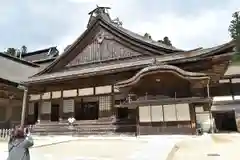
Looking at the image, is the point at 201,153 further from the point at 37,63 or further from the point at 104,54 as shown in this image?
the point at 37,63

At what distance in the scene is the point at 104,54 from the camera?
19375 mm

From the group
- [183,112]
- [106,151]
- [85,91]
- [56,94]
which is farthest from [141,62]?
[106,151]

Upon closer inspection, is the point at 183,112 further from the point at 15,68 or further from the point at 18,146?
the point at 15,68

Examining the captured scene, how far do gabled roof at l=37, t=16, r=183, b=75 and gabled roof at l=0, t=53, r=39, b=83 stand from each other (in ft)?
18.8

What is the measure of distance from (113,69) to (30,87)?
7.48 meters

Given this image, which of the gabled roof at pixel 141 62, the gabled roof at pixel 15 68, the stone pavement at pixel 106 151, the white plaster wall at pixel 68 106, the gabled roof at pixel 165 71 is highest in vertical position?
the gabled roof at pixel 15 68

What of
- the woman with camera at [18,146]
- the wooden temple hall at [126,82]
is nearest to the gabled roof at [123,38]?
the wooden temple hall at [126,82]

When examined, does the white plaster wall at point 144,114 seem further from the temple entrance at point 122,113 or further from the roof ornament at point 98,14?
the roof ornament at point 98,14

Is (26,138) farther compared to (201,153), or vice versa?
(201,153)

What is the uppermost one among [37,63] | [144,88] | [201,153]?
[37,63]

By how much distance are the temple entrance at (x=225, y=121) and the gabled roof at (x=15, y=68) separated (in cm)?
1732

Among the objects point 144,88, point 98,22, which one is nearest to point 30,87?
point 98,22

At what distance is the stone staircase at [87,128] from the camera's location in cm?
1589

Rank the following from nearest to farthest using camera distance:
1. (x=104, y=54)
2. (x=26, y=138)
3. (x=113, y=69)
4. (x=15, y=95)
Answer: (x=26, y=138) < (x=113, y=69) < (x=104, y=54) < (x=15, y=95)
